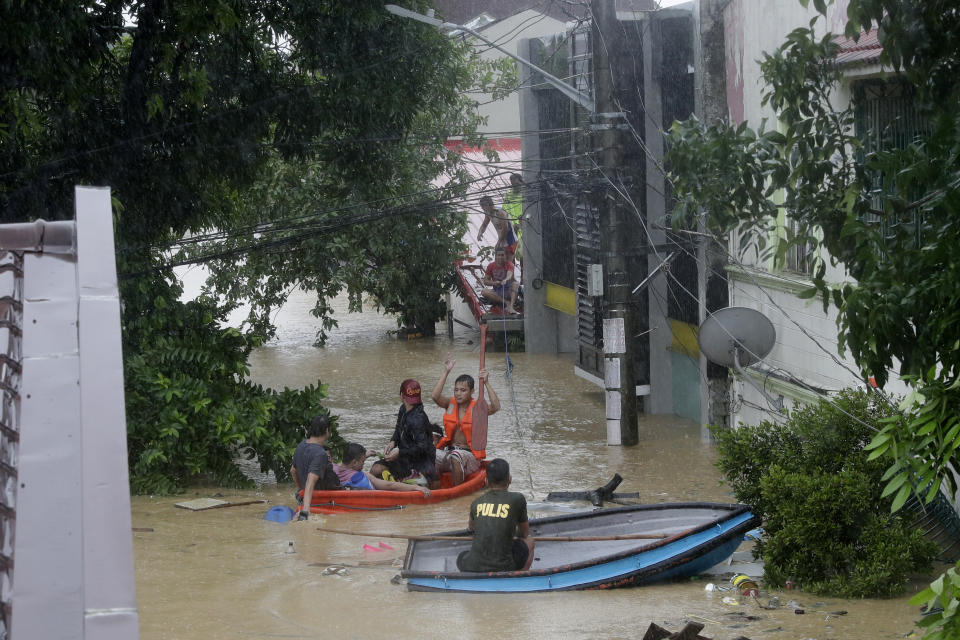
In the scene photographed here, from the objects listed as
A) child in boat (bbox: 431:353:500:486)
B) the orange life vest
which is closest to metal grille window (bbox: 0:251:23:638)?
child in boat (bbox: 431:353:500:486)

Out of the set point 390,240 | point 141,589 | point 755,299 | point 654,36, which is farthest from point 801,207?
point 390,240

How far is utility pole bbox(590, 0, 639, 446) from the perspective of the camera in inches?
575

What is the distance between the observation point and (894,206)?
5406 mm

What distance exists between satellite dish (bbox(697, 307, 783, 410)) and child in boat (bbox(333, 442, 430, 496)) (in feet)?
11.4

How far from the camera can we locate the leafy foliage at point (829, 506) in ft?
26.1

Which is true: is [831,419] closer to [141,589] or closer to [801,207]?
[801,207]

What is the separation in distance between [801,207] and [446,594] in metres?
4.04

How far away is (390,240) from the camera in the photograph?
20234mm

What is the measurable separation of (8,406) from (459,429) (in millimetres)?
9914

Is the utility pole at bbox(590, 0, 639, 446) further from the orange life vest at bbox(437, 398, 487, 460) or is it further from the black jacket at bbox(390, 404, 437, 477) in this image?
A: the black jacket at bbox(390, 404, 437, 477)

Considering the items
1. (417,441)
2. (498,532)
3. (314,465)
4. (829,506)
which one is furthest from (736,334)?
(314,465)

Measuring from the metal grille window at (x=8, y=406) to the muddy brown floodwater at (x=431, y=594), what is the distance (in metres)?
4.96

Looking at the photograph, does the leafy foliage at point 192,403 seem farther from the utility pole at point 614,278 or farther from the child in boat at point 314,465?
the utility pole at point 614,278

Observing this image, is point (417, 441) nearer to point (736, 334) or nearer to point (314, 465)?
point (314, 465)
